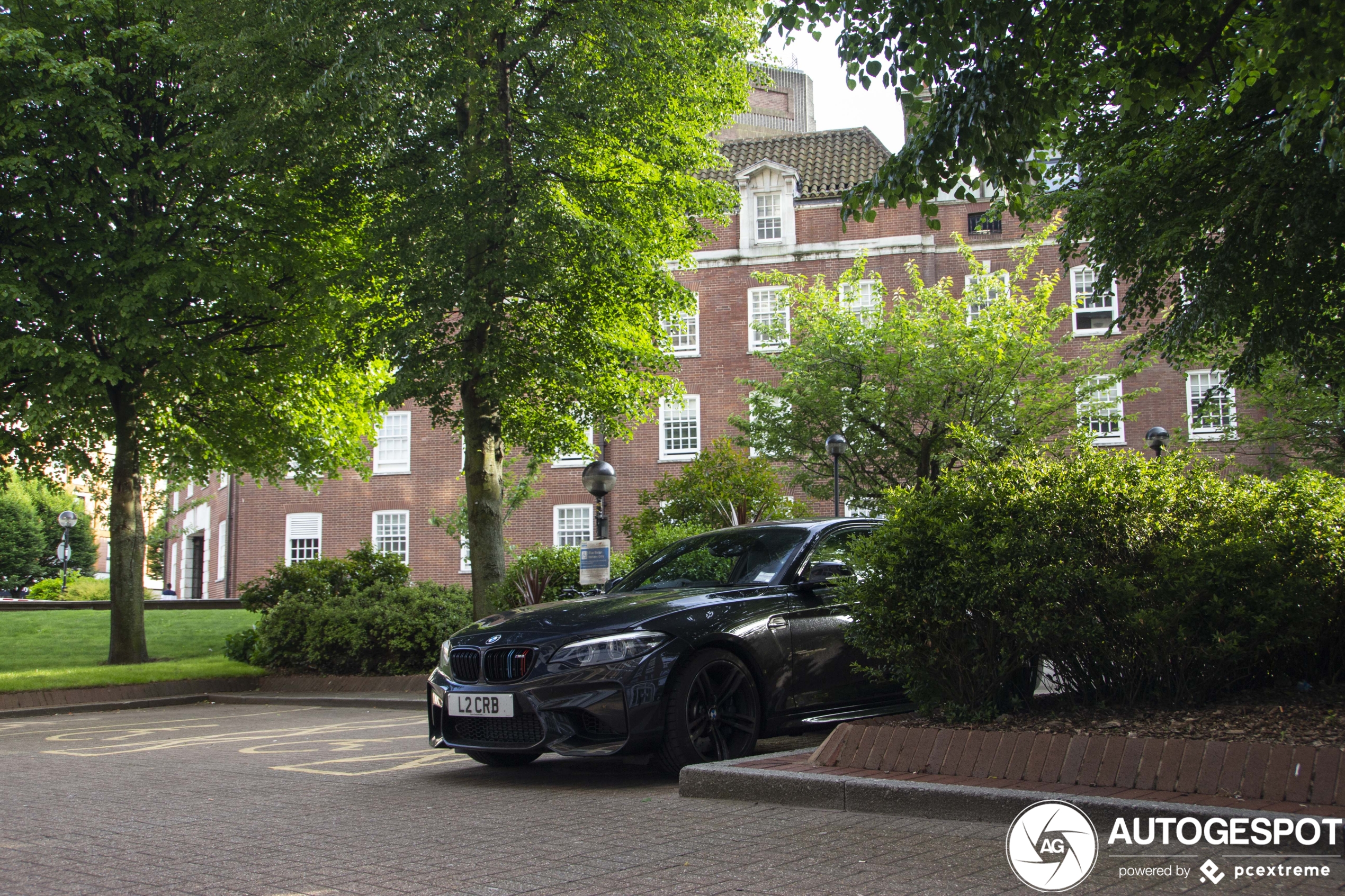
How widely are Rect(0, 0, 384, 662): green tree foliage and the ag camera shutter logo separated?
14.7 metres

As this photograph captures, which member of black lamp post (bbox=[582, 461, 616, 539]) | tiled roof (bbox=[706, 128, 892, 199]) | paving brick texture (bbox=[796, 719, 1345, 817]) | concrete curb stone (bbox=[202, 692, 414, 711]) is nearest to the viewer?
paving brick texture (bbox=[796, 719, 1345, 817])

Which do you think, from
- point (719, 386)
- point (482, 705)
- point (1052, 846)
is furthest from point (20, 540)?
point (1052, 846)

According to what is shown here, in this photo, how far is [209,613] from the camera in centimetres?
2930

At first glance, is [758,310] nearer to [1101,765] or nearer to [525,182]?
[525,182]

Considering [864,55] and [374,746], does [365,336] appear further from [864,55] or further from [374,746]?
[864,55]

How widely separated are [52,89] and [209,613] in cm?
1524

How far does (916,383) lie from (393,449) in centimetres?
2136

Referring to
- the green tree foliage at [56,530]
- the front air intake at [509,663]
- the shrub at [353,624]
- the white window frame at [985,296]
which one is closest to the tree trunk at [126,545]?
the shrub at [353,624]

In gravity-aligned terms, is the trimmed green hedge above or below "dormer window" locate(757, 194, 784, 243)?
below

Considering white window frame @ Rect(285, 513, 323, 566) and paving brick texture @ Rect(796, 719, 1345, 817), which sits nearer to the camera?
paving brick texture @ Rect(796, 719, 1345, 817)

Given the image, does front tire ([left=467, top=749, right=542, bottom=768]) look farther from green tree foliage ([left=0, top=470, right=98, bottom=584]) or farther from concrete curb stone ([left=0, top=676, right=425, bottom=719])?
green tree foliage ([left=0, top=470, right=98, bottom=584])

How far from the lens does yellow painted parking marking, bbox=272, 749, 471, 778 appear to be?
26.4 feet

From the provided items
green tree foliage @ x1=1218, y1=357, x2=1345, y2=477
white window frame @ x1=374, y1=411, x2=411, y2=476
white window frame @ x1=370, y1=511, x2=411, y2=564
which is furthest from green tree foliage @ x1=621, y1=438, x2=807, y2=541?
white window frame @ x1=374, y1=411, x2=411, y2=476

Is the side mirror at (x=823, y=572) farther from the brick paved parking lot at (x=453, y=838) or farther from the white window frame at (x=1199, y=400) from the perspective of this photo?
the white window frame at (x=1199, y=400)
